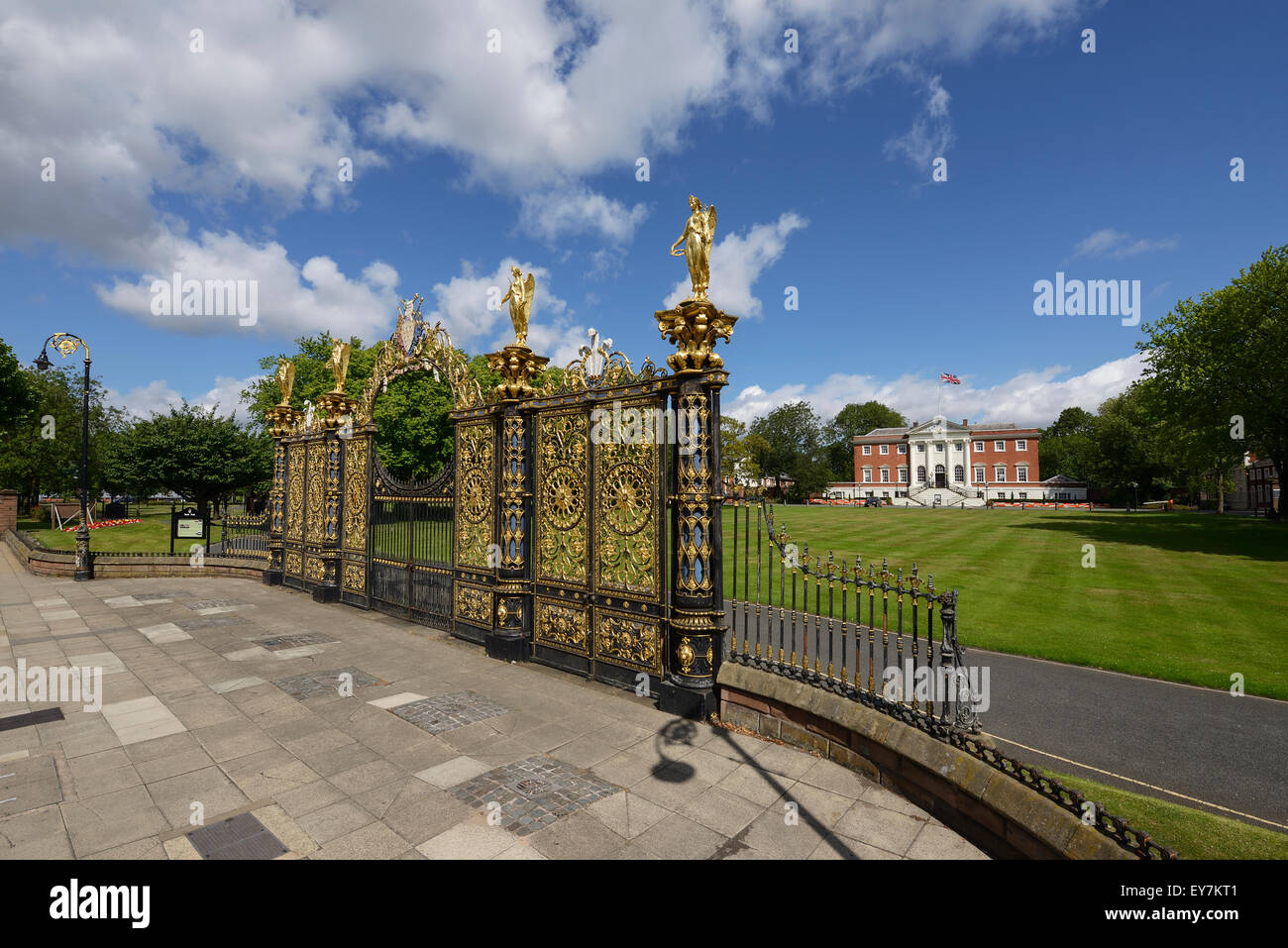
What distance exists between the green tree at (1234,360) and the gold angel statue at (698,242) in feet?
99.5

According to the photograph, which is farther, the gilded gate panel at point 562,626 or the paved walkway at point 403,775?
the gilded gate panel at point 562,626

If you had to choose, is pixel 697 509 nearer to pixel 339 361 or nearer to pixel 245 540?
pixel 339 361

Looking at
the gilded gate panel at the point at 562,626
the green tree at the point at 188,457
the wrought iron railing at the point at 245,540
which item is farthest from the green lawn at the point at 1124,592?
the green tree at the point at 188,457

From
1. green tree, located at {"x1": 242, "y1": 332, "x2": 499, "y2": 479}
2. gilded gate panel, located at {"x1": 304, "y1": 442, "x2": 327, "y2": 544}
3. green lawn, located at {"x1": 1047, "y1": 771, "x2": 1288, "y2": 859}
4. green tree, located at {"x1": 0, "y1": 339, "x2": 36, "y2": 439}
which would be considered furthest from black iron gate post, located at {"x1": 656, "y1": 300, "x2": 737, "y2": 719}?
green tree, located at {"x1": 0, "y1": 339, "x2": 36, "y2": 439}

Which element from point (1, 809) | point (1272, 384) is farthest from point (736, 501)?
point (1272, 384)

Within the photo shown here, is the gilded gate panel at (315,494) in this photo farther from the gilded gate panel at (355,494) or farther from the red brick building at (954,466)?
the red brick building at (954,466)

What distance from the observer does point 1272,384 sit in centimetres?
2397

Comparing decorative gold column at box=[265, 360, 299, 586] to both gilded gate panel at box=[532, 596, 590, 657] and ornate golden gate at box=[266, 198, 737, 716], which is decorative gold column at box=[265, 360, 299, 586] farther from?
gilded gate panel at box=[532, 596, 590, 657]

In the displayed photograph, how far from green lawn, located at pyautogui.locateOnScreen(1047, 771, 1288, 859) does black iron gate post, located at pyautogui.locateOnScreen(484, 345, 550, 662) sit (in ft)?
23.3

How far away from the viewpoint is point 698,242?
6.53 meters

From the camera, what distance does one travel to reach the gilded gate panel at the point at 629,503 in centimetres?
712

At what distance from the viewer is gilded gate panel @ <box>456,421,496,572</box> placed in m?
9.44
